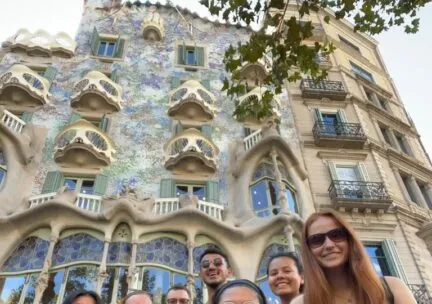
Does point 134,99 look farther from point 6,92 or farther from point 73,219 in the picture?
point 73,219

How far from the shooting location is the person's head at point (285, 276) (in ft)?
12.5

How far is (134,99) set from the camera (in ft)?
58.1

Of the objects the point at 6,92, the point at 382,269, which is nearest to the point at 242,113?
the point at 382,269

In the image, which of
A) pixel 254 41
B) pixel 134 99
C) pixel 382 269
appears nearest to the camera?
pixel 254 41

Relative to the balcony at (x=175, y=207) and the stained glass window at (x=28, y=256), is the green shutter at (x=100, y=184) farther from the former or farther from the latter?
the stained glass window at (x=28, y=256)

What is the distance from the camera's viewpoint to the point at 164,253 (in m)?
11.6

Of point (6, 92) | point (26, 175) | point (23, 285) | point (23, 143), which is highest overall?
point (6, 92)

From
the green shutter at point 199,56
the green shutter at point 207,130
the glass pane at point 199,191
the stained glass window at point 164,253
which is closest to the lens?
the stained glass window at point 164,253

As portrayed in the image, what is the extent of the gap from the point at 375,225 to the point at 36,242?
11.6 m

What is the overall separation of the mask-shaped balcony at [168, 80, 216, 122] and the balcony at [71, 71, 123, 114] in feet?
8.07

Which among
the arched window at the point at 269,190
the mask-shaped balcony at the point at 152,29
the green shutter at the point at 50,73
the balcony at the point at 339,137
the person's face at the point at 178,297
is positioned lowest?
the person's face at the point at 178,297

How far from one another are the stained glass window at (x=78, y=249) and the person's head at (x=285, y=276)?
27.6ft

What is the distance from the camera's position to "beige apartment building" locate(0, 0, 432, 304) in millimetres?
11438

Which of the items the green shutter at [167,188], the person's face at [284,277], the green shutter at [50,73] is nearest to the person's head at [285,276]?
the person's face at [284,277]
